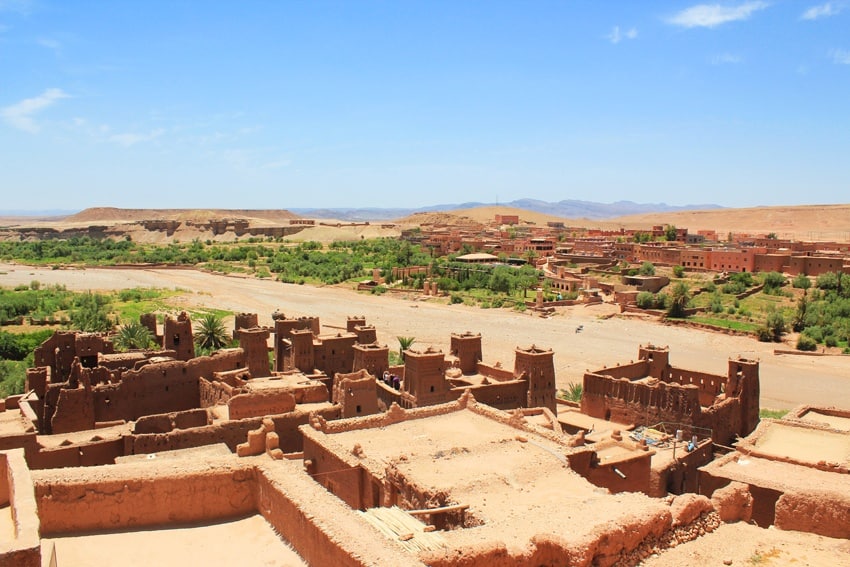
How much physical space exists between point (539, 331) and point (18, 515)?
132 feet

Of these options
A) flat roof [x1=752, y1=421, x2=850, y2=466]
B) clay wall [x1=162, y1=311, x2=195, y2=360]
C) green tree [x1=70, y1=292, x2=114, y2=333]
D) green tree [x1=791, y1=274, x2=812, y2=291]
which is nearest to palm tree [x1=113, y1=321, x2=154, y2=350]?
green tree [x1=70, y1=292, x2=114, y2=333]

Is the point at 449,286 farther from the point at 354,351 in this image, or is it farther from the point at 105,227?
the point at 105,227

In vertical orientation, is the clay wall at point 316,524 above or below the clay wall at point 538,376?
above

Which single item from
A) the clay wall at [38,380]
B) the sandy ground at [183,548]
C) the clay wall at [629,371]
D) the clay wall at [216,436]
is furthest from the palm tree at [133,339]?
the sandy ground at [183,548]

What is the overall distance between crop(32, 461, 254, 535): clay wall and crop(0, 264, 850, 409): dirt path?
948 inches

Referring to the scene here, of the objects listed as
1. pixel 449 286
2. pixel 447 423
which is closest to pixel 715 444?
pixel 447 423

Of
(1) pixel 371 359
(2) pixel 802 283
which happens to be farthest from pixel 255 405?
(2) pixel 802 283

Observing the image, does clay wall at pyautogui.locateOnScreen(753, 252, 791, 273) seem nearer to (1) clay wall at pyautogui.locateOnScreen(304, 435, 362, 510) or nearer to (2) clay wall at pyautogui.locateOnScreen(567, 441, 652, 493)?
(2) clay wall at pyautogui.locateOnScreen(567, 441, 652, 493)

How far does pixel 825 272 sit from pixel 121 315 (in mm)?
51190

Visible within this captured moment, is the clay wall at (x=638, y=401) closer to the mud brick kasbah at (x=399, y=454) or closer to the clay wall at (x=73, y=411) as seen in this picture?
the mud brick kasbah at (x=399, y=454)

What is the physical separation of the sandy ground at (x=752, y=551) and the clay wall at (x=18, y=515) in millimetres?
6223

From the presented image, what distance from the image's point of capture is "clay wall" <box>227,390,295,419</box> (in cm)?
1648

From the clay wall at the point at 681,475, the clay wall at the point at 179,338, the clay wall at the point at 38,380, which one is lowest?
the clay wall at the point at 681,475

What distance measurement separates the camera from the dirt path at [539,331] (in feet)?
111
